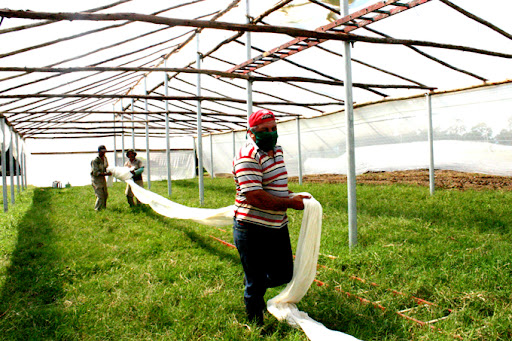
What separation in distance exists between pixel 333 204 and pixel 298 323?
456 cm

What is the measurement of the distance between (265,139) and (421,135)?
274 inches

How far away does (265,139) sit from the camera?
2.50 m

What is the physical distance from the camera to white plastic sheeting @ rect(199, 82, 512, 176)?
22.1 ft

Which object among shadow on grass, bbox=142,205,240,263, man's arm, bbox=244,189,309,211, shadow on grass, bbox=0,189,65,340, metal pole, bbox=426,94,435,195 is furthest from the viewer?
metal pole, bbox=426,94,435,195

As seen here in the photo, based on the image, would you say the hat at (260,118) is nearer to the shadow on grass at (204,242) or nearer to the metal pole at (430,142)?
the shadow on grass at (204,242)

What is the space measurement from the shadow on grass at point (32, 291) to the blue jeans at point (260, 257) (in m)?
1.56

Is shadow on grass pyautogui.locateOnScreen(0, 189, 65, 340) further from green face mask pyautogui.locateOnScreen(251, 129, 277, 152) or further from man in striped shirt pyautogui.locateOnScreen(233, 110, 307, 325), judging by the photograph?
green face mask pyautogui.locateOnScreen(251, 129, 277, 152)

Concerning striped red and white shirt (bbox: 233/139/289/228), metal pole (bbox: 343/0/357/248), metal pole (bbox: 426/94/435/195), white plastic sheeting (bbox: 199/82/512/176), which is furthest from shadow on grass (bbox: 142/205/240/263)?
white plastic sheeting (bbox: 199/82/512/176)

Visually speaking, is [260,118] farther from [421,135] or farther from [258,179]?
[421,135]

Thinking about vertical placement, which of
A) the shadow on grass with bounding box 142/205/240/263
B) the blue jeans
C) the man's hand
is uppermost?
the man's hand

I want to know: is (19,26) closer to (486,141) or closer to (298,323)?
(298,323)

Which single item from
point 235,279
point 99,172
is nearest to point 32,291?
point 235,279

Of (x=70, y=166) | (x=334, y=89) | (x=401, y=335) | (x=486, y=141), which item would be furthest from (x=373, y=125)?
(x=70, y=166)

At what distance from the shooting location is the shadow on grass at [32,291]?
2846 millimetres
